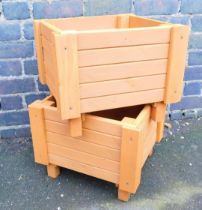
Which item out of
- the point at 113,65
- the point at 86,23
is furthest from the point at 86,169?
the point at 86,23

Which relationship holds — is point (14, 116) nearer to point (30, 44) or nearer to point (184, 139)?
point (30, 44)

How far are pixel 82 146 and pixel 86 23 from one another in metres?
0.79

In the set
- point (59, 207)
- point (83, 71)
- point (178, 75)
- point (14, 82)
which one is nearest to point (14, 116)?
point (14, 82)

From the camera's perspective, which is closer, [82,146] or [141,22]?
[82,146]

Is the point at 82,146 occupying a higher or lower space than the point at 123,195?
higher

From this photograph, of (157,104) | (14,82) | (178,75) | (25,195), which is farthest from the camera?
(14,82)

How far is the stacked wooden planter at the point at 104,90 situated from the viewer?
4.72 feet

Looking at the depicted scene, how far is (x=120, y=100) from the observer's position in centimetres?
159

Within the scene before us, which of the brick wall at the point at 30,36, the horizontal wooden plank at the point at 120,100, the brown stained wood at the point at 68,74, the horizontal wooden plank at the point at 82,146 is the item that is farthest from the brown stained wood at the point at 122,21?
the horizontal wooden plank at the point at 82,146

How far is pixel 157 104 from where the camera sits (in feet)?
5.71

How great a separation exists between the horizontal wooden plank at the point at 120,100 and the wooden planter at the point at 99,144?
84mm

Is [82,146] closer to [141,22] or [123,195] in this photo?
[123,195]

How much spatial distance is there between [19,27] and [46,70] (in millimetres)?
482

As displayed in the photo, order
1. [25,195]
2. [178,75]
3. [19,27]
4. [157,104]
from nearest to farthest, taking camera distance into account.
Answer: [178,75]
[157,104]
[25,195]
[19,27]
